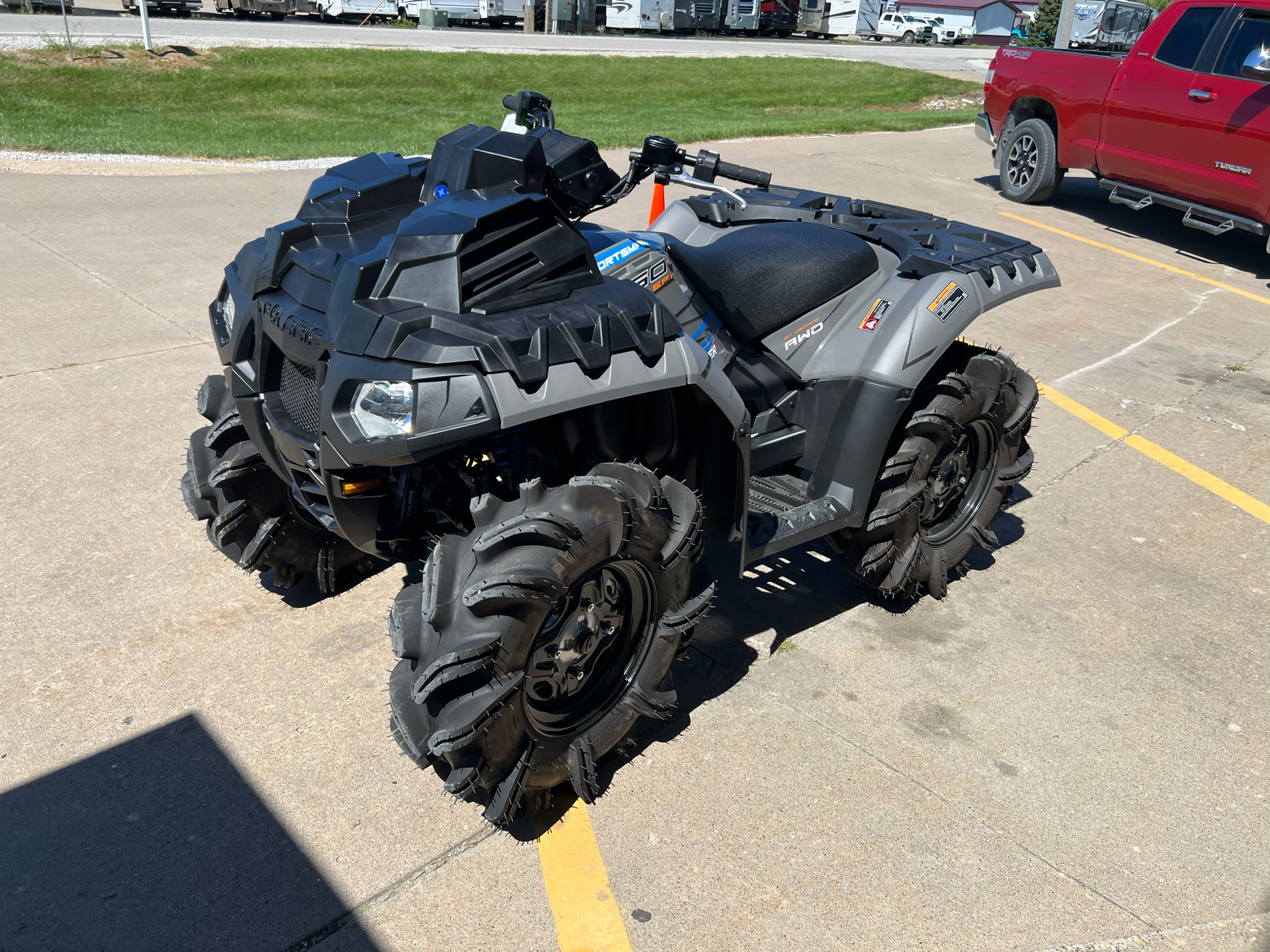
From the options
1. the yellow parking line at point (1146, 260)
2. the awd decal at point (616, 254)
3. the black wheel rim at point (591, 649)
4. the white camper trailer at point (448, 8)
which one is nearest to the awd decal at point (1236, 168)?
the yellow parking line at point (1146, 260)

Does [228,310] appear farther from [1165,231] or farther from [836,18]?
[836,18]

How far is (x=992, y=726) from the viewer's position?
3613 millimetres

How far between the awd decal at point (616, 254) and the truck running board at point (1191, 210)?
7.99 m

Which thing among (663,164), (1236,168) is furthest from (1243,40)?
(663,164)

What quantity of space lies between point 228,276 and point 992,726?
2.92 meters

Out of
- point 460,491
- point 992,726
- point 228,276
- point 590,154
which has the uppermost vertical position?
point 590,154

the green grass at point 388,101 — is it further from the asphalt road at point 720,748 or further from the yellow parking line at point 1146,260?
the asphalt road at point 720,748

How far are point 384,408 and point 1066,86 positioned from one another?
33.7ft

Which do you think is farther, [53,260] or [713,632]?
[53,260]

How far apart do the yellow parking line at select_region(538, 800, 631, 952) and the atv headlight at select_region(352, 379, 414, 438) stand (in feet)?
4.22

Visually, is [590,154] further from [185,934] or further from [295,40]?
[295,40]

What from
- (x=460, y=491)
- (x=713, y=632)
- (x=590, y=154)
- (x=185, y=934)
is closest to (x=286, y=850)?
(x=185, y=934)

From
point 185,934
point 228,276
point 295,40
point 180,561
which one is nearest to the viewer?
point 185,934

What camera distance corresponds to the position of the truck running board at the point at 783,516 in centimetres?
356
